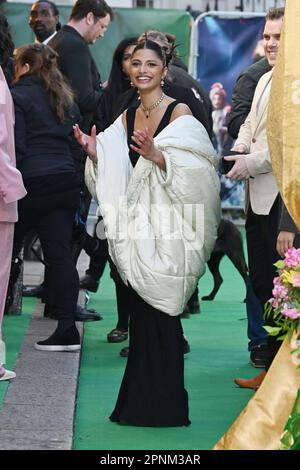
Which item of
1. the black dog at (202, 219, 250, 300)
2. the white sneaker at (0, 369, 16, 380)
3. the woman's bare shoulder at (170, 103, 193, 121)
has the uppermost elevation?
the woman's bare shoulder at (170, 103, 193, 121)

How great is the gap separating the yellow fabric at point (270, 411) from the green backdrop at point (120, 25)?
1136cm

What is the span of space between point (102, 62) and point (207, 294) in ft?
17.3

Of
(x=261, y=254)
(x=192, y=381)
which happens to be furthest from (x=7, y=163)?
(x=192, y=381)

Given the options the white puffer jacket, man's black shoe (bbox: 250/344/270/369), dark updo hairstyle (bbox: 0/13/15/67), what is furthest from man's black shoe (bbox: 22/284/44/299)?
the white puffer jacket

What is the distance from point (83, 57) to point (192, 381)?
334 cm

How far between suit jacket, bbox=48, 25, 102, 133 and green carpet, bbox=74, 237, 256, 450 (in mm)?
1737

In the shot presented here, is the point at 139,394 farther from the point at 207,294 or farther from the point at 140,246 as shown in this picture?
the point at 207,294

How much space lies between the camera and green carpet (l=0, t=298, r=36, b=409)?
8.28 metres

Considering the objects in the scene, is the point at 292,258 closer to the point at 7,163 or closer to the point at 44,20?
the point at 7,163

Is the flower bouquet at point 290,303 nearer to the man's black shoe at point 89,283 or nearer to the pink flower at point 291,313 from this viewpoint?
the pink flower at point 291,313

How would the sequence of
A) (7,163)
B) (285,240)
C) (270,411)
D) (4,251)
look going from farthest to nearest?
1. (4,251)
2. (7,163)
3. (285,240)
4. (270,411)

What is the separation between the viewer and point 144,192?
22.2 ft

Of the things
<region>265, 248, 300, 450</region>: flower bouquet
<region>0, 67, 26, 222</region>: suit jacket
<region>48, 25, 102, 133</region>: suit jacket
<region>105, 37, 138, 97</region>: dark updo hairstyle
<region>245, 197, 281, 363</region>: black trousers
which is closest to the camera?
<region>265, 248, 300, 450</region>: flower bouquet

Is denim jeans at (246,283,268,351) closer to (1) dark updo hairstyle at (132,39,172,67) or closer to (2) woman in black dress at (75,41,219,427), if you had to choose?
(2) woman in black dress at (75,41,219,427)
